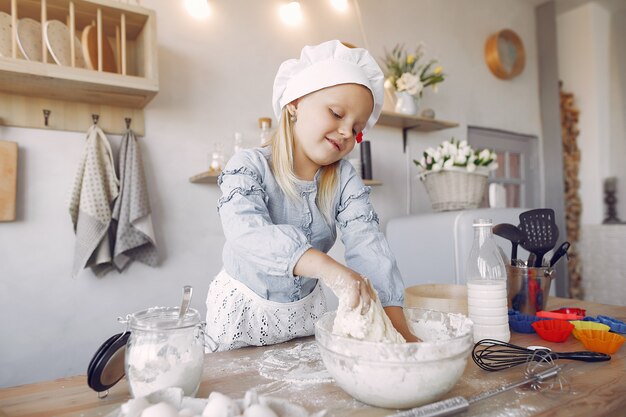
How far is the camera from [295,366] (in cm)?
78

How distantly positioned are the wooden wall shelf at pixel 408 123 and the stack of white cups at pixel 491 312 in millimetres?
1537

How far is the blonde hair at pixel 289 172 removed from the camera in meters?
1.05

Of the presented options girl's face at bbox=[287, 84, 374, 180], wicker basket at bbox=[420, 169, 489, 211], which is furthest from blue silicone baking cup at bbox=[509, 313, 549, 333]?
wicker basket at bbox=[420, 169, 489, 211]

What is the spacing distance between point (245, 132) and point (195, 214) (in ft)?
1.55

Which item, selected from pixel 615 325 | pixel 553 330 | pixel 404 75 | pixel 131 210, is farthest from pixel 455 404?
pixel 404 75

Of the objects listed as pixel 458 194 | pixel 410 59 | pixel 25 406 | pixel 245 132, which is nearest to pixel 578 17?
pixel 410 59

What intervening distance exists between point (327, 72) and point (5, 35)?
119 cm

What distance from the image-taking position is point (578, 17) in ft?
11.7

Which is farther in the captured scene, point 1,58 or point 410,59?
point 410,59

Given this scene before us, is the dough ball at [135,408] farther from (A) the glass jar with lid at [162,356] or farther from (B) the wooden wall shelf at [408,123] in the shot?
(B) the wooden wall shelf at [408,123]

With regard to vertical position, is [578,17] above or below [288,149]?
above

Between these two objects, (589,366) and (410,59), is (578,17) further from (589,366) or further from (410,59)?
(589,366)

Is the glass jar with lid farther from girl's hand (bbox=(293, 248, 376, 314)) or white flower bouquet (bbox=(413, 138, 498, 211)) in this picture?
white flower bouquet (bbox=(413, 138, 498, 211))

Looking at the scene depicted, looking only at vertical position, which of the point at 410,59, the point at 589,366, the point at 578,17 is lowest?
the point at 589,366
